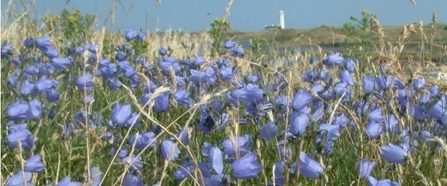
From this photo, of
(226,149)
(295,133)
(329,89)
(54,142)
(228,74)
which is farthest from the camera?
(228,74)

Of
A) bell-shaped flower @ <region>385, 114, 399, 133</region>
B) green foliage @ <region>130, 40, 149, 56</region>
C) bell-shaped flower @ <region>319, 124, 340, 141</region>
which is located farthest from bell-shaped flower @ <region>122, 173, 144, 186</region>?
green foliage @ <region>130, 40, 149, 56</region>

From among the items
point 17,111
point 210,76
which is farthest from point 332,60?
point 17,111

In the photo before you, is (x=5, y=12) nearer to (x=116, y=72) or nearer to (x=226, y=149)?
(x=116, y=72)

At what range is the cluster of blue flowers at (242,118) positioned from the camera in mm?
1662

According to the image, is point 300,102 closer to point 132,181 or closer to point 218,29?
point 132,181

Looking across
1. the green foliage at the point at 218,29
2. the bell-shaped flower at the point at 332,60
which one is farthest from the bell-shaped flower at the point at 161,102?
the green foliage at the point at 218,29

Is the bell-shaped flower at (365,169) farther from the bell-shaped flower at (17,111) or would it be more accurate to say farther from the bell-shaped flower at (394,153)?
the bell-shaped flower at (17,111)

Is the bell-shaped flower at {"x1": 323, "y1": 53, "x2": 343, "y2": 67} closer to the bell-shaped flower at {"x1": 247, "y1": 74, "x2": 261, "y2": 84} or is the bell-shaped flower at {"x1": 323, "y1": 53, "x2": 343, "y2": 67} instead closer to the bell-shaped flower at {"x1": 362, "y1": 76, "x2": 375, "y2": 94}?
the bell-shaped flower at {"x1": 247, "y1": 74, "x2": 261, "y2": 84}

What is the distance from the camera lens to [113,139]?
7.43 feet

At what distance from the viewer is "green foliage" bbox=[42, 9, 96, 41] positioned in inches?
254

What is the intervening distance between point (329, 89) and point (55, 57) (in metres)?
1.54

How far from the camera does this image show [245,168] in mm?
1560

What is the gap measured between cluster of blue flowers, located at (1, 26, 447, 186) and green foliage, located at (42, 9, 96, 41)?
2.54 m

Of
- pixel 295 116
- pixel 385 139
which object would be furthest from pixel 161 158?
pixel 385 139
